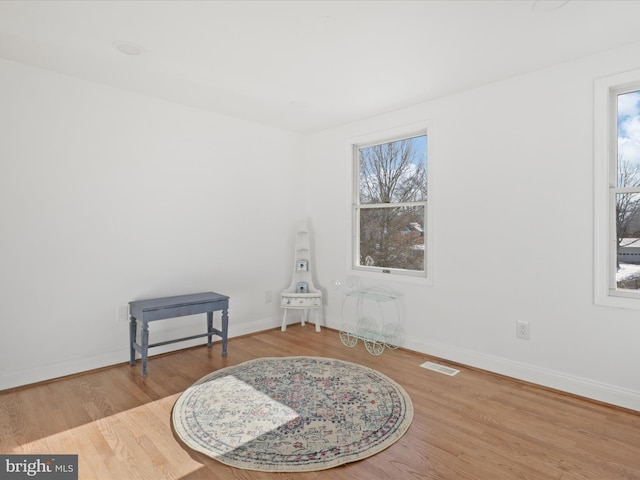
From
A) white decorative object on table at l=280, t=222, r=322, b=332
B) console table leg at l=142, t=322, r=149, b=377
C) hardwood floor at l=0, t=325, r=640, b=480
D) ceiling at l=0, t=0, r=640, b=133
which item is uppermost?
ceiling at l=0, t=0, r=640, b=133

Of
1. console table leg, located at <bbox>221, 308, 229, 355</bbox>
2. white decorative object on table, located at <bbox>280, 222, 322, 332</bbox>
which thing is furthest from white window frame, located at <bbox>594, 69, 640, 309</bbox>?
console table leg, located at <bbox>221, 308, 229, 355</bbox>

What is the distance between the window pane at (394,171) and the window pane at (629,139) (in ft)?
5.04

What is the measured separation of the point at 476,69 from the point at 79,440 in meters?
3.63

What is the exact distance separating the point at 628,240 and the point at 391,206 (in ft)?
Result: 6.67

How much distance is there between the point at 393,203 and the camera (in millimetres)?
4039

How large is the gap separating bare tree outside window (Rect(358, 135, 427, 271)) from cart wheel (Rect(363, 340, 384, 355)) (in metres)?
0.82

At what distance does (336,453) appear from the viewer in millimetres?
1986

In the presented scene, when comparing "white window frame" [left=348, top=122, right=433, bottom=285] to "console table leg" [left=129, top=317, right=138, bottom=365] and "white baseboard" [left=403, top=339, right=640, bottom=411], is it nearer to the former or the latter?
"white baseboard" [left=403, top=339, right=640, bottom=411]

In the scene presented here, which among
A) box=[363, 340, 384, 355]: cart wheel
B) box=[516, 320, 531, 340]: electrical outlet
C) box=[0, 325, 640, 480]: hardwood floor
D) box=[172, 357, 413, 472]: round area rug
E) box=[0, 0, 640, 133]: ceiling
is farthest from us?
box=[363, 340, 384, 355]: cart wheel

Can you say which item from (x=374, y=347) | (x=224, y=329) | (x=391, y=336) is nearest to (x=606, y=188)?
(x=391, y=336)

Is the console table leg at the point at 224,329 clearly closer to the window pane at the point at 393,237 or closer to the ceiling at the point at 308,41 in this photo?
the window pane at the point at 393,237

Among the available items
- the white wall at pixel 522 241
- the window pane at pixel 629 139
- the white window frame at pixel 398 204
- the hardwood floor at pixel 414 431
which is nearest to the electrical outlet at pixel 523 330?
the white wall at pixel 522 241

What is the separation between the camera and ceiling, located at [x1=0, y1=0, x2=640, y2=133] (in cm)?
214

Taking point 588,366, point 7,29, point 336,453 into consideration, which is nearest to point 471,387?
point 588,366
